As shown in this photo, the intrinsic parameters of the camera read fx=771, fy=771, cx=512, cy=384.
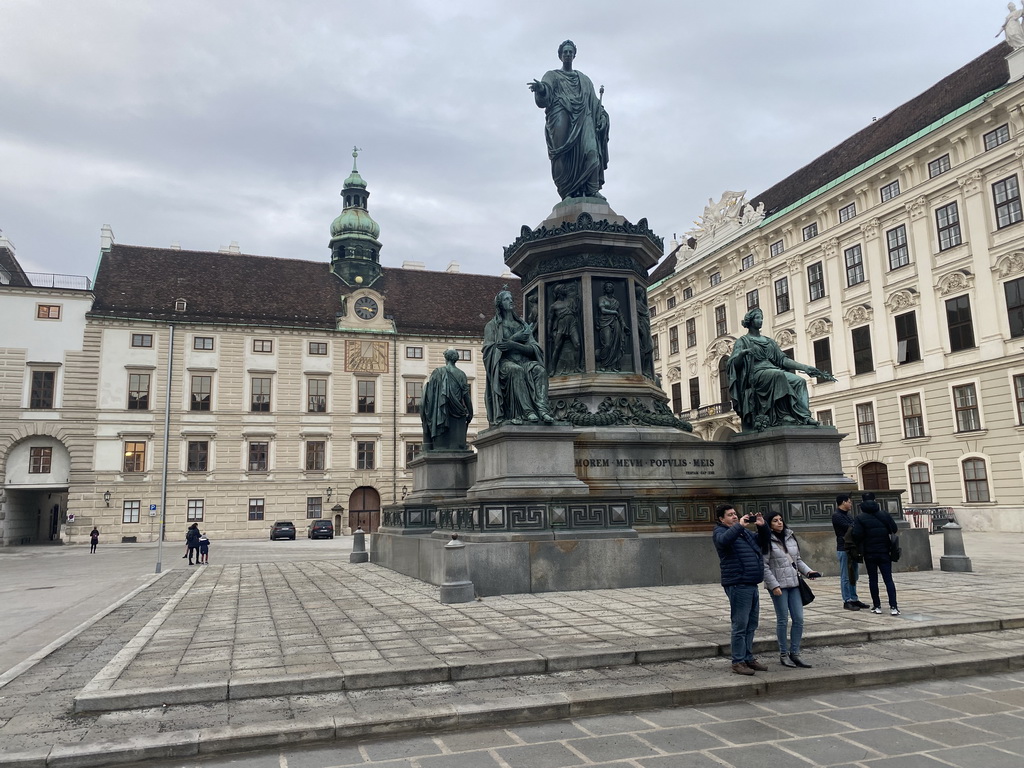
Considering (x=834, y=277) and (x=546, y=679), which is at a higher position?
(x=834, y=277)

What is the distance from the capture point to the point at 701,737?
5.29m

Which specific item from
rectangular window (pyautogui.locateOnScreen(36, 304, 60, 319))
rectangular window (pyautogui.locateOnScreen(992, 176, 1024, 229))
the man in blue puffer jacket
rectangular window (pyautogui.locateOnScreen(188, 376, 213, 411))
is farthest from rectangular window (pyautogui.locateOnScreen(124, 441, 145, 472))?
the man in blue puffer jacket

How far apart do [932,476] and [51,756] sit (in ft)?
121

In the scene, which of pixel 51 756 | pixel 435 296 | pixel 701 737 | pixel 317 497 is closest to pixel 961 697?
pixel 701 737

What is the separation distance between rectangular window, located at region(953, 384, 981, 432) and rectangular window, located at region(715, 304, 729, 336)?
17.7 meters

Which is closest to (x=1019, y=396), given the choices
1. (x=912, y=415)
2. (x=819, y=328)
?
(x=912, y=415)

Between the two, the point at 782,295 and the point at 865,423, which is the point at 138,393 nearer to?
the point at 782,295

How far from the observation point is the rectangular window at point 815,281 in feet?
138

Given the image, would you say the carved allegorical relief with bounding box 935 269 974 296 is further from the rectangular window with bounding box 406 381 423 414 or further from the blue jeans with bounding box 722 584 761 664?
the rectangular window with bounding box 406 381 423 414

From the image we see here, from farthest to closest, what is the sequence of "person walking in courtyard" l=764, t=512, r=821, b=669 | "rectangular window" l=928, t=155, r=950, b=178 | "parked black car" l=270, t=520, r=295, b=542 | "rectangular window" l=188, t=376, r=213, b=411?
"rectangular window" l=188, t=376, r=213, b=411 < "parked black car" l=270, t=520, r=295, b=542 < "rectangular window" l=928, t=155, r=950, b=178 < "person walking in courtyard" l=764, t=512, r=821, b=669

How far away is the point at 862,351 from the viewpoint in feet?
128

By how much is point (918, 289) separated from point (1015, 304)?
16.2 ft

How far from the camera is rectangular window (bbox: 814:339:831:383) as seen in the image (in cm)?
4125

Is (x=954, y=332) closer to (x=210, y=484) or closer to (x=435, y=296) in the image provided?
(x=435, y=296)
